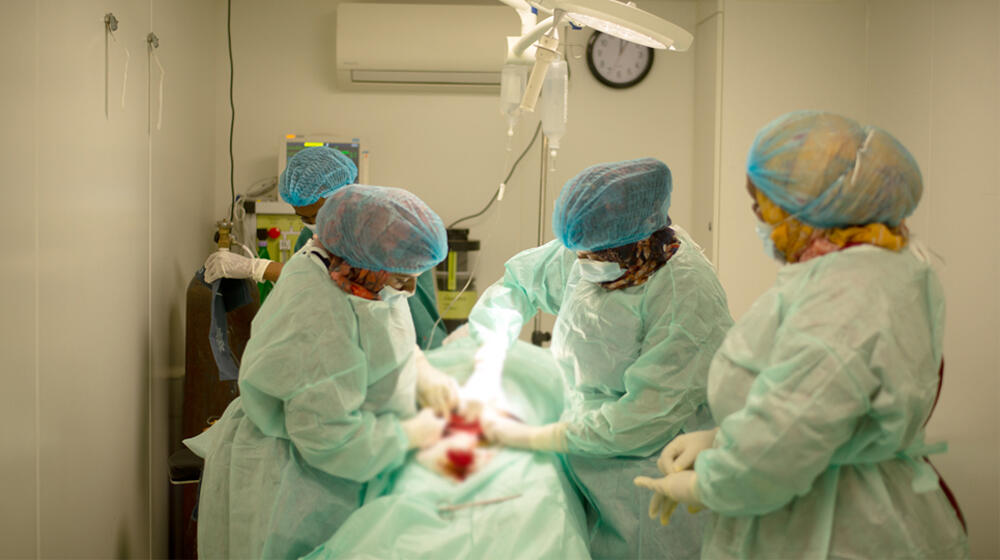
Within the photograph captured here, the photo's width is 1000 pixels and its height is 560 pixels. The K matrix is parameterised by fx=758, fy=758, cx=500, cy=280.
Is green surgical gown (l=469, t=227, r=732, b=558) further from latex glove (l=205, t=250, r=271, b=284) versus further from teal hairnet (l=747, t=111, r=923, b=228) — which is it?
latex glove (l=205, t=250, r=271, b=284)

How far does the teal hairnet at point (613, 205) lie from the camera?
164cm

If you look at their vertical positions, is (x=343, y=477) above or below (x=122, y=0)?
below

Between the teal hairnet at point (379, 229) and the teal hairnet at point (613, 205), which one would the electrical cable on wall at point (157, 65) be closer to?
the teal hairnet at point (379, 229)

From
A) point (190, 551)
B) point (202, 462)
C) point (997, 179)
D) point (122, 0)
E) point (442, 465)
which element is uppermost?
point (122, 0)

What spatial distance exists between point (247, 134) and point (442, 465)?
1374 millimetres

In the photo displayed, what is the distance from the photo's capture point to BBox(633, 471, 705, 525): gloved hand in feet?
4.23

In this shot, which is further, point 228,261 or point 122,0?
point 122,0

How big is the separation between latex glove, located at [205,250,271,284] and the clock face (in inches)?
58.6

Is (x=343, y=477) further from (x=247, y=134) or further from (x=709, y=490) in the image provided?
(x=247, y=134)

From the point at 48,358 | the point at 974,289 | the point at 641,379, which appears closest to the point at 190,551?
the point at 48,358

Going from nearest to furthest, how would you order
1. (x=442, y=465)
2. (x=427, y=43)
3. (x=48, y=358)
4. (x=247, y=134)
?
1. (x=442, y=465)
2. (x=48, y=358)
3. (x=247, y=134)
4. (x=427, y=43)

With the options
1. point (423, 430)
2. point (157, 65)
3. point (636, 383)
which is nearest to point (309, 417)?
point (423, 430)

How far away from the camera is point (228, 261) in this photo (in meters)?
2.04

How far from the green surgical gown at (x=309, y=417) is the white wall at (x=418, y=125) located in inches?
25.9
